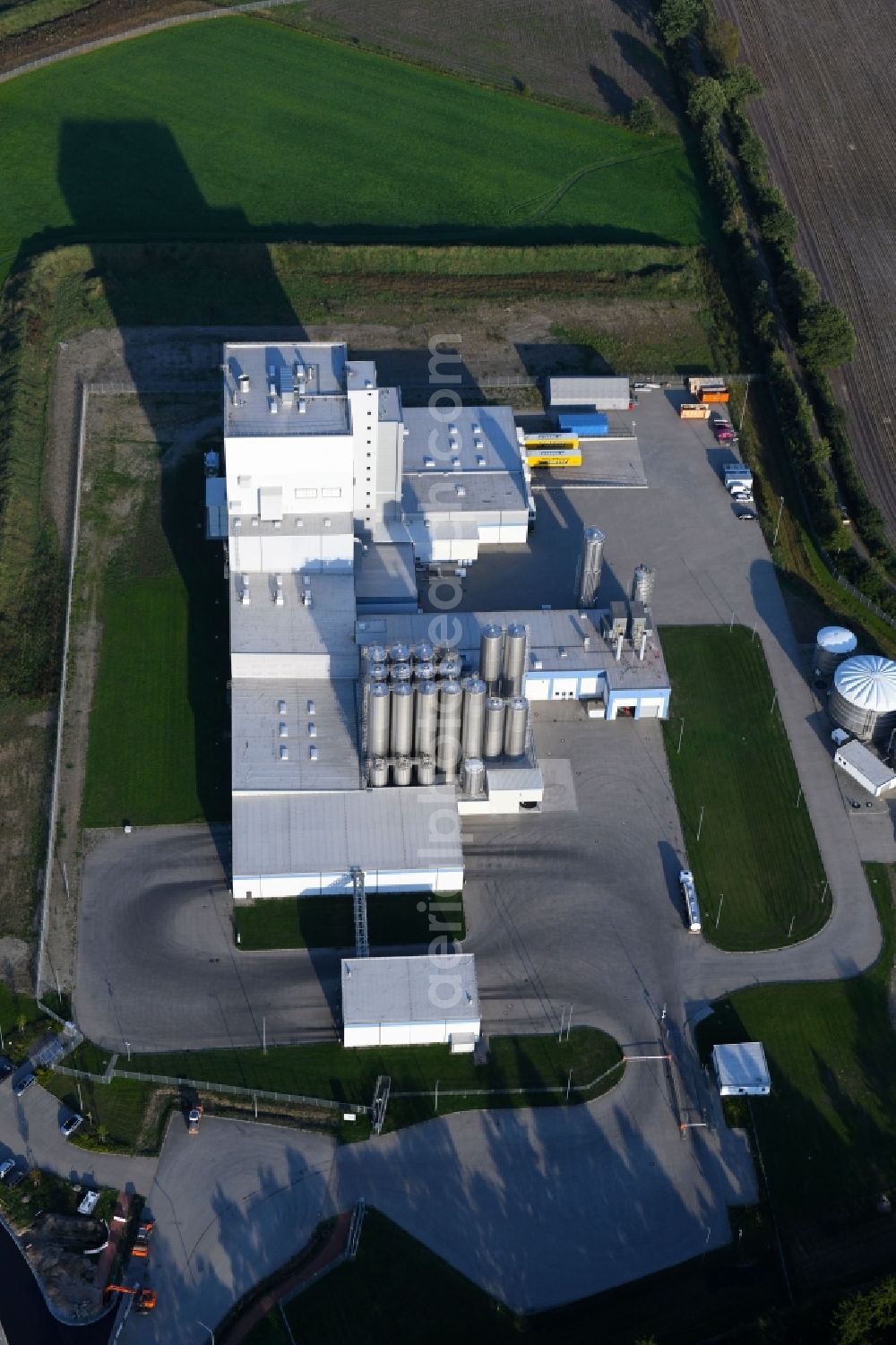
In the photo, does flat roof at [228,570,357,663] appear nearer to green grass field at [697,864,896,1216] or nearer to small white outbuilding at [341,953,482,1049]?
small white outbuilding at [341,953,482,1049]

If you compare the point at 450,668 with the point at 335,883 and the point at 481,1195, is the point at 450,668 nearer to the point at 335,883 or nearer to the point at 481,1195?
the point at 335,883

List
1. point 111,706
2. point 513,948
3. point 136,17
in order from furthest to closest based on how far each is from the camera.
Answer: point 136,17
point 111,706
point 513,948

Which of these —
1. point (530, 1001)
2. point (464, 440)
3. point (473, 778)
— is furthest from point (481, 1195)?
point (464, 440)

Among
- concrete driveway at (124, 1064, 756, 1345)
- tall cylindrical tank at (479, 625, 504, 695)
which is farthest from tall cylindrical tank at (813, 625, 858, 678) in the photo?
concrete driveway at (124, 1064, 756, 1345)

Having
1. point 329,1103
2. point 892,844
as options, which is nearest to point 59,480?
point 329,1103

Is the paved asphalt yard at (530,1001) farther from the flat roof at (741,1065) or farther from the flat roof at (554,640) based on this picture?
the flat roof at (554,640)

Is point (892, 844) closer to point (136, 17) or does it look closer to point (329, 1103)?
point (329, 1103)

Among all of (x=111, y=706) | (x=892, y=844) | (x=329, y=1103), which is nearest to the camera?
(x=329, y=1103)
